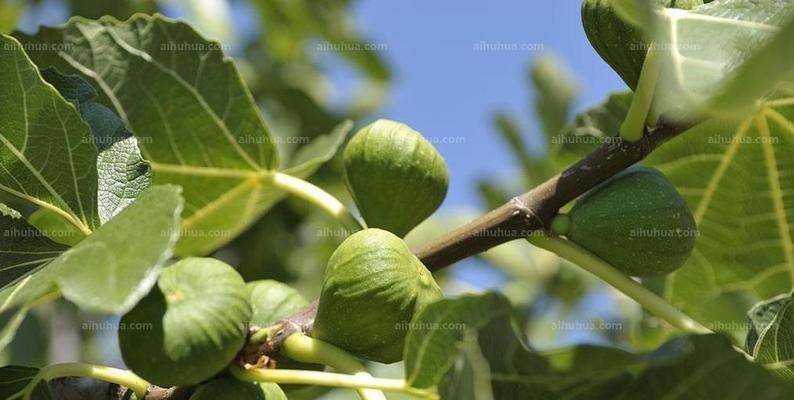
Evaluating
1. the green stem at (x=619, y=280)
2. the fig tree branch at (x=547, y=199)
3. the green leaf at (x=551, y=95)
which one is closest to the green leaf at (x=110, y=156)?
the fig tree branch at (x=547, y=199)

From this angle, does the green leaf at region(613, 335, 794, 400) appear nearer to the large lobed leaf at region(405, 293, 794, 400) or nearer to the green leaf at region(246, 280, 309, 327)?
the large lobed leaf at region(405, 293, 794, 400)

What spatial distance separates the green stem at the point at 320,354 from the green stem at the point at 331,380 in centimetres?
4

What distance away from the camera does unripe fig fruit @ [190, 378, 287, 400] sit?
124cm

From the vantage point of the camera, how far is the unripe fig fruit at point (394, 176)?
1.57 metres

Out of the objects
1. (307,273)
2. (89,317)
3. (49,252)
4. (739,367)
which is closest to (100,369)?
(49,252)

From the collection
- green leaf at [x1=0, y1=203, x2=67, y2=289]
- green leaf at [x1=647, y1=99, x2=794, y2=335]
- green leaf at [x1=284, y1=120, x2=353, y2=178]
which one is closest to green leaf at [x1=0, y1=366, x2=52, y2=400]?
green leaf at [x1=0, y1=203, x2=67, y2=289]

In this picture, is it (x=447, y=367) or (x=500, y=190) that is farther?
(x=500, y=190)

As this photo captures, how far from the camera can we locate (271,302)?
4.96 ft

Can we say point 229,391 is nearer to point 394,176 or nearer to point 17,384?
point 17,384

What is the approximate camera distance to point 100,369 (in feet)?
4.12

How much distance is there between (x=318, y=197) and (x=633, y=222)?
22.4 inches

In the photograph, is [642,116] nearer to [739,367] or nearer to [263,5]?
[739,367]

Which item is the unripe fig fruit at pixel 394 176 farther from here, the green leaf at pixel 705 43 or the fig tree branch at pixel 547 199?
the green leaf at pixel 705 43

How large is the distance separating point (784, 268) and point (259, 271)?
2027mm
